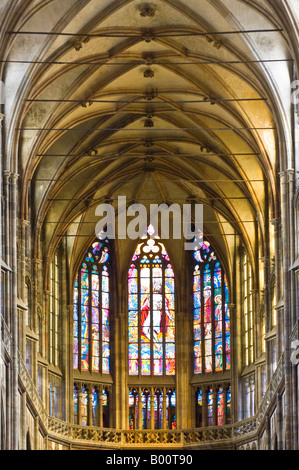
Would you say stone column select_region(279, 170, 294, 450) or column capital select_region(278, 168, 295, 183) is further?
column capital select_region(278, 168, 295, 183)

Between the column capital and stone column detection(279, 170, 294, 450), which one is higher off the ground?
the column capital

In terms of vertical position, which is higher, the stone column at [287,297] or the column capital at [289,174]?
the column capital at [289,174]

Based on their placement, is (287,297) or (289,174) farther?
(289,174)

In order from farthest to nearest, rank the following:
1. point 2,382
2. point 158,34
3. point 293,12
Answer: point 158,34 → point 2,382 → point 293,12

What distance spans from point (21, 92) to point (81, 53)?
319 cm

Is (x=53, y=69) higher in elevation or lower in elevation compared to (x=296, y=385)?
higher

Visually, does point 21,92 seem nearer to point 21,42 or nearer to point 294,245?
point 21,42

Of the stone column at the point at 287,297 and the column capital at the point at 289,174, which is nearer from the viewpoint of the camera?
the stone column at the point at 287,297

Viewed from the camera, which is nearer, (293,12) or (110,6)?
(293,12)

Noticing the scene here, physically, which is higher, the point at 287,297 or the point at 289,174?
the point at 289,174
